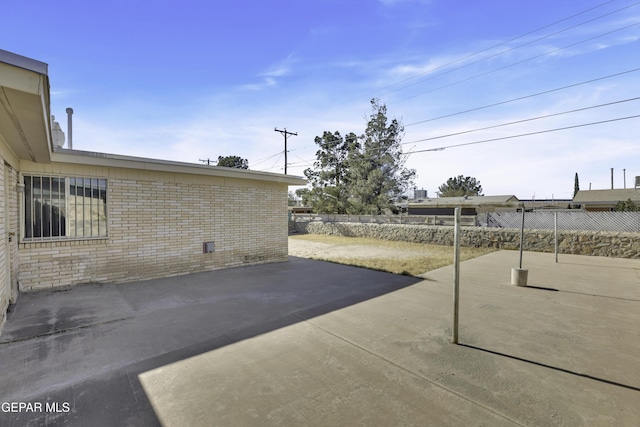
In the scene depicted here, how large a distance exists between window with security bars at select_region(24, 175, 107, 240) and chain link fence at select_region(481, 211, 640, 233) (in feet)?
43.4

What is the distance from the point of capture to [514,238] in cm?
1236

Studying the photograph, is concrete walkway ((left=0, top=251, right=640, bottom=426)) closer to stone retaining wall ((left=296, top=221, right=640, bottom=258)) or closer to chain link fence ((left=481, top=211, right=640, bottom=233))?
stone retaining wall ((left=296, top=221, right=640, bottom=258))

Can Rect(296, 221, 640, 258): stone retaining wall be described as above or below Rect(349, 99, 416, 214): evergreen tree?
below

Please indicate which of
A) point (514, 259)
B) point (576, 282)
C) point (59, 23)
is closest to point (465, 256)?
point (514, 259)

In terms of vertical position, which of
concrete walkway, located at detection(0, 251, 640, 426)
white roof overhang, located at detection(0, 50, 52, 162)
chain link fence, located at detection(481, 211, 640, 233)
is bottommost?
concrete walkway, located at detection(0, 251, 640, 426)

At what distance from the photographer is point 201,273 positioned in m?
7.65

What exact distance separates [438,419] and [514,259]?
9515mm

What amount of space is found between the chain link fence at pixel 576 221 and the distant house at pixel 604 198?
60.9ft

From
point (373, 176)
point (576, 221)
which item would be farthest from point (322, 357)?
point (373, 176)

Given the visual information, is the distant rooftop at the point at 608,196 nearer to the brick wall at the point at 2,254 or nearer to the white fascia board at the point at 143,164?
the white fascia board at the point at 143,164

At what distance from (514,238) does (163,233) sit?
1330 cm

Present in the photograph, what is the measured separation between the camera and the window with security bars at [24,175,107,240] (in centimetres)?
568

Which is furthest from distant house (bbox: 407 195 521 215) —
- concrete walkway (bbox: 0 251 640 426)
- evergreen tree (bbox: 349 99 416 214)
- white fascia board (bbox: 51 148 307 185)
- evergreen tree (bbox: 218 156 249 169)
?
evergreen tree (bbox: 218 156 249 169)

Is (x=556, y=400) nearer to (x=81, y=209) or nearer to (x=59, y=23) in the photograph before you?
(x=81, y=209)
